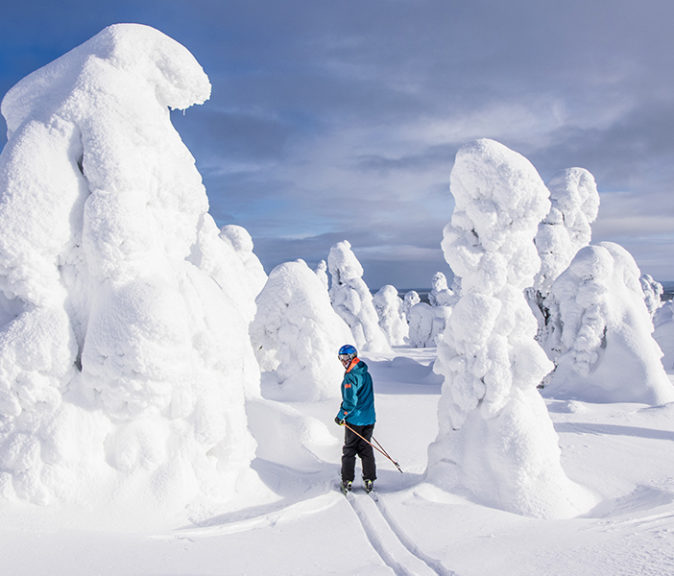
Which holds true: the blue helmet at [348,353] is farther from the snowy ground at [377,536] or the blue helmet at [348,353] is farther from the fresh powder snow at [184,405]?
the snowy ground at [377,536]

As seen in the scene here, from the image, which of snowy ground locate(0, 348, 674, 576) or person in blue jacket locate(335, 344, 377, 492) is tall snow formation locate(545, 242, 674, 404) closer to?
snowy ground locate(0, 348, 674, 576)

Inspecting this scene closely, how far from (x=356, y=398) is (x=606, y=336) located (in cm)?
918

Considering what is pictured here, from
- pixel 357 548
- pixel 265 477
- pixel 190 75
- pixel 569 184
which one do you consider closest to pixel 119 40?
pixel 190 75

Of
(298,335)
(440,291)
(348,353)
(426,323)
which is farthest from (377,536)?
(440,291)

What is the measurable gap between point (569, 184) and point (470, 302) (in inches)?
543

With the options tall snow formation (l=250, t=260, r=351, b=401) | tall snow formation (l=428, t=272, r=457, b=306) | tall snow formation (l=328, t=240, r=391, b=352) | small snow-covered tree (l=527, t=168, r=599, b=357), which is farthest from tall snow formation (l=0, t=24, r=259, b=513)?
tall snow formation (l=428, t=272, r=457, b=306)

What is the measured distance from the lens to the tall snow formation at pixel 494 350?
17.3 ft

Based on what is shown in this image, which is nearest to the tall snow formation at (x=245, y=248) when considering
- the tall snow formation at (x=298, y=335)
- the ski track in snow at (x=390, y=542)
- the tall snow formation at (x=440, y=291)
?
the tall snow formation at (x=298, y=335)

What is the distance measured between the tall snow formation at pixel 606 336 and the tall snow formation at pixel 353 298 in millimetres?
14830

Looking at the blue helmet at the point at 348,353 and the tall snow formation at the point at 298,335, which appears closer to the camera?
the blue helmet at the point at 348,353

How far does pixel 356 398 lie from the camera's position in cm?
584

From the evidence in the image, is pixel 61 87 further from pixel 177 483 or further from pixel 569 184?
pixel 569 184

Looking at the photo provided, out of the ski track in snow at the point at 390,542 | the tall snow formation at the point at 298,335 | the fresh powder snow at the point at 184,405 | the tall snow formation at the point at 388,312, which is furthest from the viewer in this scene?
the tall snow formation at the point at 388,312

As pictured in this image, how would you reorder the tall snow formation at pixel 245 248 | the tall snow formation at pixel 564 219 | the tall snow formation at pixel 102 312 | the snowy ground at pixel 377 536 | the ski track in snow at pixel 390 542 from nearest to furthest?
the snowy ground at pixel 377 536, the ski track in snow at pixel 390 542, the tall snow formation at pixel 102 312, the tall snow formation at pixel 564 219, the tall snow formation at pixel 245 248
